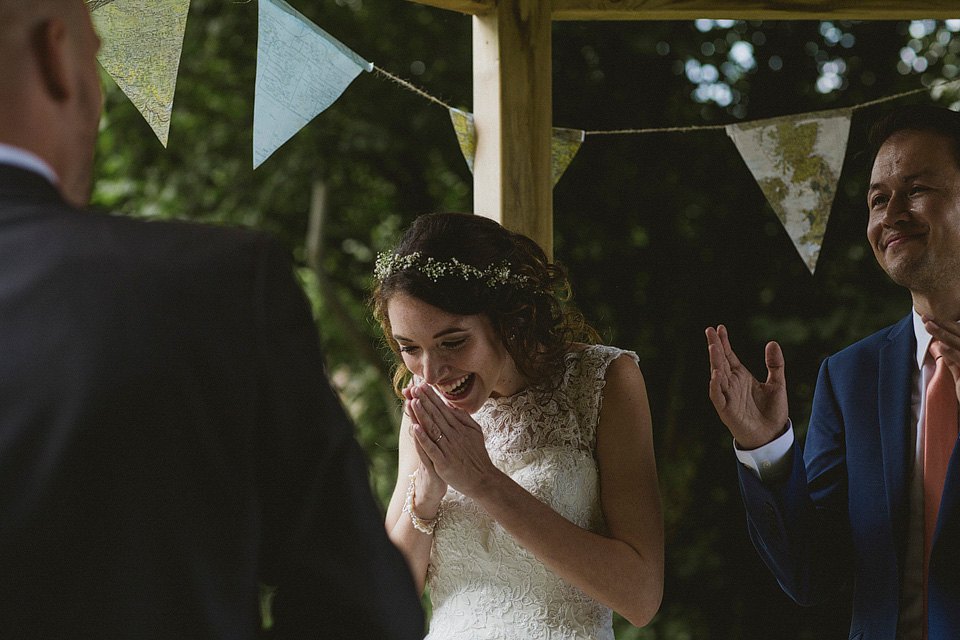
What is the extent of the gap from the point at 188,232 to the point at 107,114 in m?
5.07

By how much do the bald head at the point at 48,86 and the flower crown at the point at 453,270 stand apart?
4.03 feet

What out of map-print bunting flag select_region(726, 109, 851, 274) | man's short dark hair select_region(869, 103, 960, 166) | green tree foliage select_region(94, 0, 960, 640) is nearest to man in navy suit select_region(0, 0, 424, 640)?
man's short dark hair select_region(869, 103, 960, 166)

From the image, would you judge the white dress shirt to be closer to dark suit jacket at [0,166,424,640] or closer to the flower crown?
the flower crown

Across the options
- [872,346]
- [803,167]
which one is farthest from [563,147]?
[872,346]

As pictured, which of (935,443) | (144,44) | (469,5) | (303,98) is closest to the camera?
(935,443)

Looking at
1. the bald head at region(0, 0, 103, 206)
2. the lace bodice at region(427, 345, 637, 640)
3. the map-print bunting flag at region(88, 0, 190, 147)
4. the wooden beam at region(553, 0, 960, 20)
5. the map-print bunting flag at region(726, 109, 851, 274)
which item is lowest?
the lace bodice at region(427, 345, 637, 640)

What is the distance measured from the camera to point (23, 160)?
86 cm

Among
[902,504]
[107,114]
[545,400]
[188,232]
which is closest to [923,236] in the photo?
[902,504]

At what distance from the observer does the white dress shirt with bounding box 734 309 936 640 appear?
1912mm

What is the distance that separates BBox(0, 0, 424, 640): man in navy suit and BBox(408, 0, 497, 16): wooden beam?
Result: 1.54 meters

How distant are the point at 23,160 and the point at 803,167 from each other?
92.6 inches

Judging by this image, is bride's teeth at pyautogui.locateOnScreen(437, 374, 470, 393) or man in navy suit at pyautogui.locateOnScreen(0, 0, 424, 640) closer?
man in navy suit at pyautogui.locateOnScreen(0, 0, 424, 640)

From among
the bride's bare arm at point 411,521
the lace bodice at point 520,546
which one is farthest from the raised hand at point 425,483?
the lace bodice at point 520,546

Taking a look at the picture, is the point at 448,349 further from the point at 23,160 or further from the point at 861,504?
the point at 23,160
